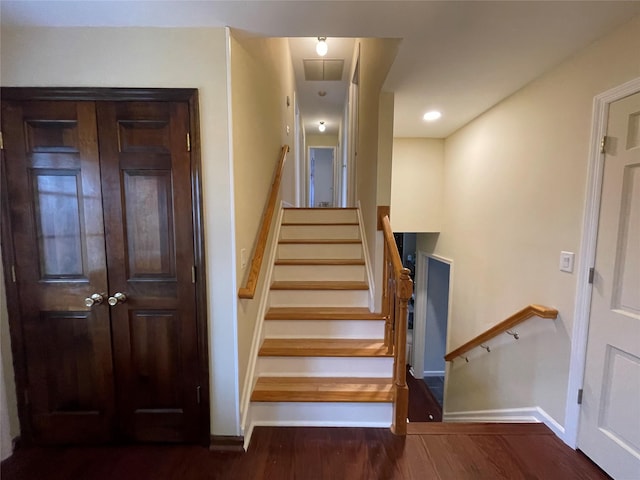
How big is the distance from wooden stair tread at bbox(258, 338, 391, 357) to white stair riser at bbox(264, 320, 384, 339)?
0.04 meters

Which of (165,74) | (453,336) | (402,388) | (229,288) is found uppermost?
(165,74)

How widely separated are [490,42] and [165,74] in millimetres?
1705

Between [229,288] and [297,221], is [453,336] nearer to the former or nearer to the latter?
→ [297,221]

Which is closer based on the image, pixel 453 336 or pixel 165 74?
pixel 165 74

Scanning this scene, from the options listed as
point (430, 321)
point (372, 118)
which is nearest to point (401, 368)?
point (372, 118)

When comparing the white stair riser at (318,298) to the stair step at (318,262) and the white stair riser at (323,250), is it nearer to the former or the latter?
the stair step at (318,262)

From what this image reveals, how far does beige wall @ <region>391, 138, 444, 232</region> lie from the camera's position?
3.64 metres

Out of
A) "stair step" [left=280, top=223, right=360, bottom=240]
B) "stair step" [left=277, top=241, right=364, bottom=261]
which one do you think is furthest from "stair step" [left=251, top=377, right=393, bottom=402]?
"stair step" [left=280, top=223, right=360, bottom=240]

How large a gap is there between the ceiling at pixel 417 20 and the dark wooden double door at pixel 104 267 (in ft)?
1.26

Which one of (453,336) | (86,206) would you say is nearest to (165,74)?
(86,206)

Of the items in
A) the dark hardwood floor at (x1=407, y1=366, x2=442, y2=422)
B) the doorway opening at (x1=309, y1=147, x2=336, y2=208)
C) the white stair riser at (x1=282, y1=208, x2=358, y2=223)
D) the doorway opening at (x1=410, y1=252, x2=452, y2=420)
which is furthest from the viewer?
the doorway opening at (x1=309, y1=147, x2=336, y2=208)

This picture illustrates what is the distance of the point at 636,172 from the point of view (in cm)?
140

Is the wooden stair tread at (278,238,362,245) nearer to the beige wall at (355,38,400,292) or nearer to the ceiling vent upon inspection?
the beige wall at (355,38,400,292)

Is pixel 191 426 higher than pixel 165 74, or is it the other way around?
pixel 165 74
